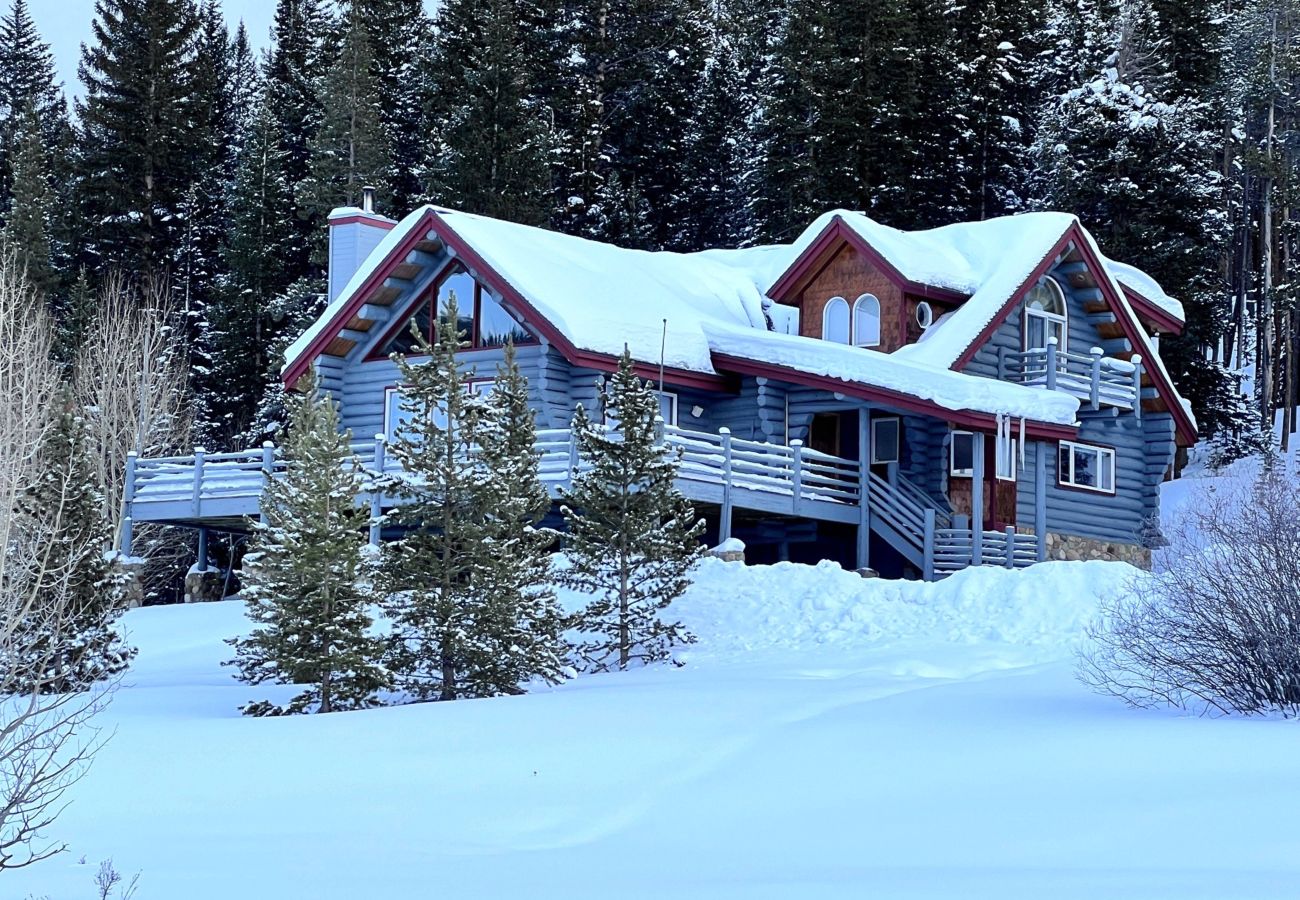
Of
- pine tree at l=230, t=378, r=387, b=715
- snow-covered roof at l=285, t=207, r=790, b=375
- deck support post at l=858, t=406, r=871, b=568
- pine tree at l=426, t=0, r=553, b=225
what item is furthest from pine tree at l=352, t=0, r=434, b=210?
pine tree at l=230, t=378, r=387, b=715

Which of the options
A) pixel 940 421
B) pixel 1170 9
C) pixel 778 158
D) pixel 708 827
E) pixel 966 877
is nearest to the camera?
pixel 966 877

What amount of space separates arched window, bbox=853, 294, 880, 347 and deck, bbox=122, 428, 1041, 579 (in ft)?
8.96

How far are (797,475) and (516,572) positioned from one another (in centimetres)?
1032

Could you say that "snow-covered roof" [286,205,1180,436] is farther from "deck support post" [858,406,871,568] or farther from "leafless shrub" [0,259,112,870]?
"leafless shrub" [0,259,112,870]

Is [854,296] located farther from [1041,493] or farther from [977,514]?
[977,514]

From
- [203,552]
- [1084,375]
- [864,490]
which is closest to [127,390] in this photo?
[203,552]

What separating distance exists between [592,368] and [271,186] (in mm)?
24944

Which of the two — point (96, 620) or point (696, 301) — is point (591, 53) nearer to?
point (696, 301)

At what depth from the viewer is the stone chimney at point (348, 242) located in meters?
35.3

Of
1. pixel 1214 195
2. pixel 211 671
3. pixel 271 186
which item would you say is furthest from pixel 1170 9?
pixel 211 671

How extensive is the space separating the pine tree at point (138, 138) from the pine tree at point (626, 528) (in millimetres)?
36464

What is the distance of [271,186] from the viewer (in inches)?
2010

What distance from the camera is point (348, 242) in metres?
35.5

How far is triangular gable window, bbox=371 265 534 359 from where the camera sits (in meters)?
30.8
